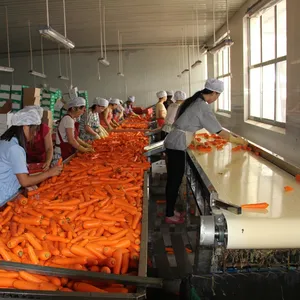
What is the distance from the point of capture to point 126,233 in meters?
2.21

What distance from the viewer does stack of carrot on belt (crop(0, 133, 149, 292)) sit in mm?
1828

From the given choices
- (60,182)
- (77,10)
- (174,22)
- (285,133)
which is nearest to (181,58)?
(174,22)

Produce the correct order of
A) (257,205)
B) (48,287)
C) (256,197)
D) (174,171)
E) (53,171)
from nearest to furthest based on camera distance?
(48,287)
(257,205)
(256,197)
(53,171)
(174,171)

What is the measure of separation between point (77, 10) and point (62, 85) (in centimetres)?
877

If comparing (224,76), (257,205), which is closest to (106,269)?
(257,205)

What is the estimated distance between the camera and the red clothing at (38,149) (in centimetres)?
451

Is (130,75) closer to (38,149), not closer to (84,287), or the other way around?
(38,149)

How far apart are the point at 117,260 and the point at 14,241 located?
1.88ft

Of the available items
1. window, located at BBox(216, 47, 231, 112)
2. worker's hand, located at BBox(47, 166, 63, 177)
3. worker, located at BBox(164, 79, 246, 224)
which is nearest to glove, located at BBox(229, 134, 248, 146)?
worker, located at BBox(164, 79, 246, 224)

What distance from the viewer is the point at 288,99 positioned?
6.05m

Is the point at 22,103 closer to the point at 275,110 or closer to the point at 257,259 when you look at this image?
the point at 275,110

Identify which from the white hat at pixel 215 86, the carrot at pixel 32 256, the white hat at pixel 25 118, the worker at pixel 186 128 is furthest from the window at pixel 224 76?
the carrot at pixel 32 256

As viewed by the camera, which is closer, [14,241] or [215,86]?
[14,241]

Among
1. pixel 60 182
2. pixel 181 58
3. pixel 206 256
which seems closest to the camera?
pixel 206 256
